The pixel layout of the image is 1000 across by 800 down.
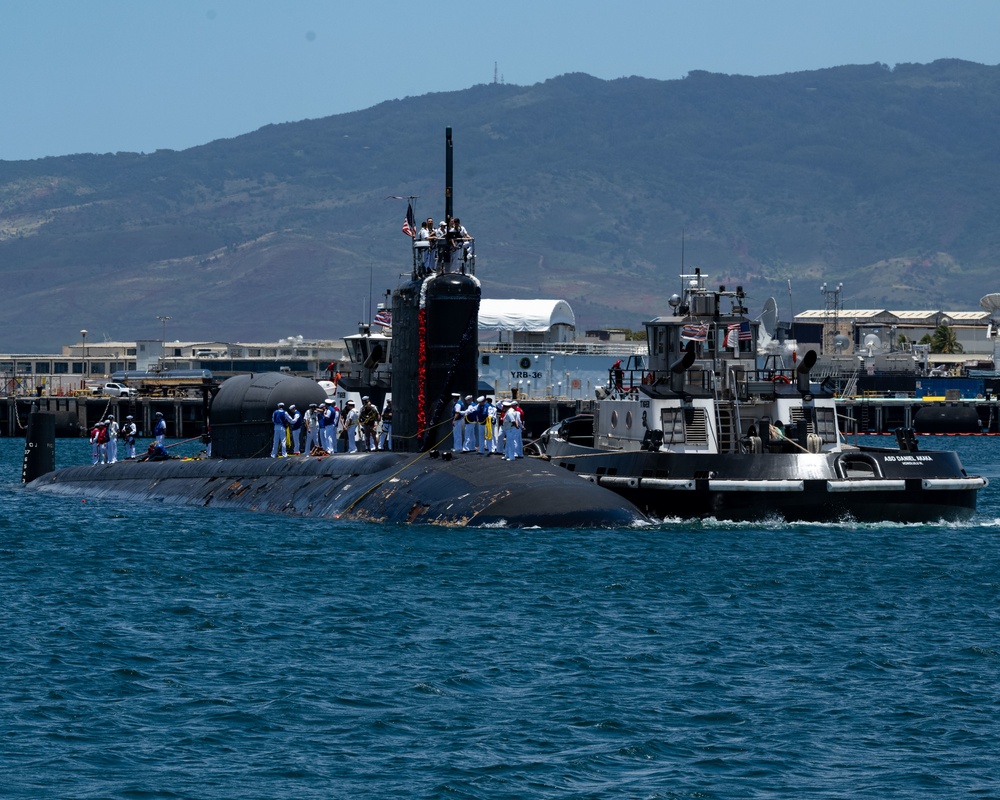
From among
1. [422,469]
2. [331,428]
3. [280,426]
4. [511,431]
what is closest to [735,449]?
[511,431]

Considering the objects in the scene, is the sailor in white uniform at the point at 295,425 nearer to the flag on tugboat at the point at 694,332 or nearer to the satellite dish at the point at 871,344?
the flag on tugboat at the point at 694,332

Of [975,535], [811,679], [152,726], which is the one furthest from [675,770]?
[975,535]

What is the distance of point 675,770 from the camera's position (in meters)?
18.9

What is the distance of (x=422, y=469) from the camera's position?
4097cm

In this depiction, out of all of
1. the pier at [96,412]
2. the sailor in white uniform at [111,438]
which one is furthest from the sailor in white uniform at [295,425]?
the pier at [96,412]

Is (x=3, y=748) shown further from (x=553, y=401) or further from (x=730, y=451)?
(x=553, y=401)

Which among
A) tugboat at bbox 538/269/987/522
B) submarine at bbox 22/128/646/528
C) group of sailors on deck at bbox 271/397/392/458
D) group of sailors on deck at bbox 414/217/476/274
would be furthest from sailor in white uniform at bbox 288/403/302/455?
group of sailors on deck at bbox 414/217/476/274

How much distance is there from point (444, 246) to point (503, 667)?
19.4 metres

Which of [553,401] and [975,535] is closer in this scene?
[975,535]

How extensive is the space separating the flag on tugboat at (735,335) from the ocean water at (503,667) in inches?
298

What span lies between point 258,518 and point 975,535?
18105 mm

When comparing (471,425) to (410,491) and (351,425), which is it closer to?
(410,491)

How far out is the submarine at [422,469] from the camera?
3819 centimetres

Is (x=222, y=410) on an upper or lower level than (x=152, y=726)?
upper
